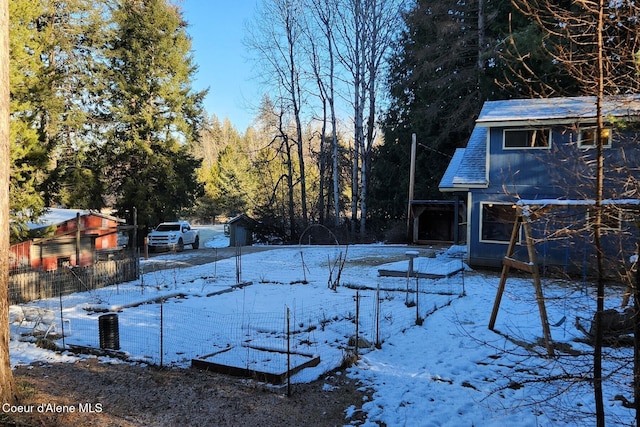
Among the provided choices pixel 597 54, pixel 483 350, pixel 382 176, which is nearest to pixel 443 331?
pixel 483 350

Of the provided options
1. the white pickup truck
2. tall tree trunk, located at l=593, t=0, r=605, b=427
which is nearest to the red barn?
the white pickup truck

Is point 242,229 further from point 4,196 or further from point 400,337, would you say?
point 4,196

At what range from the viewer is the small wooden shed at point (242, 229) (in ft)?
105

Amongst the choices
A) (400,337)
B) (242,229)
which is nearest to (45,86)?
(400,337)

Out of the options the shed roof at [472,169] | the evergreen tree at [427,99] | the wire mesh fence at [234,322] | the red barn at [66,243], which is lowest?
the wire mesh fence at [234,322]

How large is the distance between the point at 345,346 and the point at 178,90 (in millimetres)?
26228

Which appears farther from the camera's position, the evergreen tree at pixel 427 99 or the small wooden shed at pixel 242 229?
the small wooden shed at pixel 242 229

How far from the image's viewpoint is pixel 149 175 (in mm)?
28453

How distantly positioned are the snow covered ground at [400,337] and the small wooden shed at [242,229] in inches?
660

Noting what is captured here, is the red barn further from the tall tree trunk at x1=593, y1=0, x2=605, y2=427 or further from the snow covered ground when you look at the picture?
the tall tree trunk at x1=593, y1=0, x2=605, y2=427

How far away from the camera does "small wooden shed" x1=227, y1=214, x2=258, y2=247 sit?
105 feet

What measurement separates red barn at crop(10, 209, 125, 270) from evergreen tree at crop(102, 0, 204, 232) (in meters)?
7.72

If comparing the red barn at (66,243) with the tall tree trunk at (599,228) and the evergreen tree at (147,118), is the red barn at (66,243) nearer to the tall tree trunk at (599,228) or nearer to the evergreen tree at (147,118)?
the evergreen tree at (147,118)

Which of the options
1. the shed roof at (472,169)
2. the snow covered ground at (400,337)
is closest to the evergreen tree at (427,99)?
the shed roof at (472,169)
